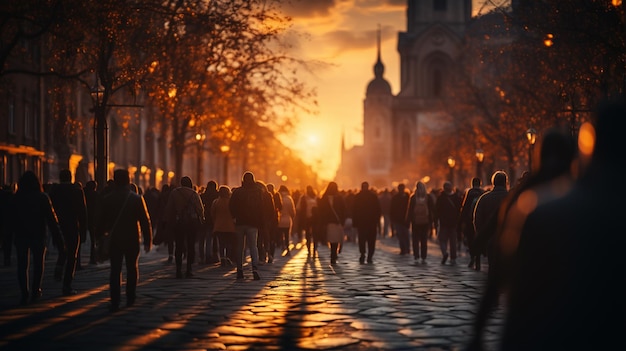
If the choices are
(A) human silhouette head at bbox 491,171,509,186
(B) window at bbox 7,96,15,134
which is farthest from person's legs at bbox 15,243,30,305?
(B) window at bbox 7,96,15,134

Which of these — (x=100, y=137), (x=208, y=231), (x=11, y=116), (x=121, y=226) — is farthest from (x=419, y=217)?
(x=11, y=116)

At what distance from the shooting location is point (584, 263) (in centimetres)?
401

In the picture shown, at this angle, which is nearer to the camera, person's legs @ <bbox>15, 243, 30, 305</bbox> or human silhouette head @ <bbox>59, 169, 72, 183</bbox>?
person's legs @ <bbox>15, 243, 30, 305</bbox>

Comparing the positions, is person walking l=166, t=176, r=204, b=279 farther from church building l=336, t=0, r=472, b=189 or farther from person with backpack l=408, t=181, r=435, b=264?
church building l=336, t=0, r=472, b=189

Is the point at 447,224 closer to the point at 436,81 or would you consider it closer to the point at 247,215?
the point at 247,215

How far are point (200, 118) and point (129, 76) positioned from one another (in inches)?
357

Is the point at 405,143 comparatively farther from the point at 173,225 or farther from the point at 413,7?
the point at 173,225

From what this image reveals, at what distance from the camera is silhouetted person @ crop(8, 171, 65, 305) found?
44.9 feet

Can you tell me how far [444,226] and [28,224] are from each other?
12.2 meters

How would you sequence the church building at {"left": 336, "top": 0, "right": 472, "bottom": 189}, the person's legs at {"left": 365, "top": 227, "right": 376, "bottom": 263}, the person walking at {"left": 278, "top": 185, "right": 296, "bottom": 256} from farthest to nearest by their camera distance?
the church building at {"left": 336, "top": 0, "right": 472, "bottom": 189} < the person walking at {"left": 278, "top": 185, "right": 296, "bottom": 256} < the person's legs at {"left": 365, "top": 227, "right": 376, "bottom": 263}

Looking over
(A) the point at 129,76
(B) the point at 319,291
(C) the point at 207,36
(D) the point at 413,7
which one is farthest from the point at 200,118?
(D) the point at 413,7

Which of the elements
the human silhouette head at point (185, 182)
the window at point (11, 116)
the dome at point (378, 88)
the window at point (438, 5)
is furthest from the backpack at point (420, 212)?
the dome at point (378, 88)

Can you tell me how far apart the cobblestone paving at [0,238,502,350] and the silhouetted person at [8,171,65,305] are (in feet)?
1.54

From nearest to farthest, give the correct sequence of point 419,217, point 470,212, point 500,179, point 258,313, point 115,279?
point 258,313 < point 115,279 < point 500,179 < point 470,212 < point 419,217
